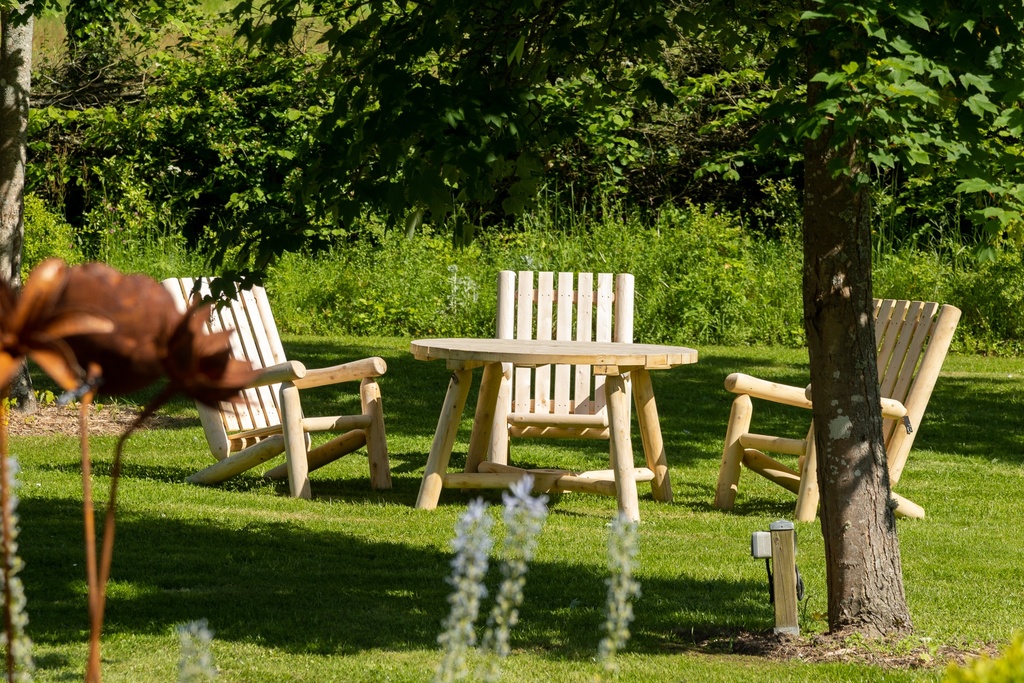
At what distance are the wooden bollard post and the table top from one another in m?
2.00

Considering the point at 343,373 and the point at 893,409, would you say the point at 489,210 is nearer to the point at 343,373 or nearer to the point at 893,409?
the point at 343,373

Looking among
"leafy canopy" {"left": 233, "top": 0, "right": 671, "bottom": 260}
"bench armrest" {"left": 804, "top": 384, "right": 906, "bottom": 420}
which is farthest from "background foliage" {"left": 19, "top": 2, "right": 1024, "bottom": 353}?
"leafy canopy" {"left": 233, "top": 0, "right": 671, "bottom": 260}

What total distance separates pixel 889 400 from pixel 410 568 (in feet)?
7.69

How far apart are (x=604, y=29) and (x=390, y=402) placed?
5.54 m

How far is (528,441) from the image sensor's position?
8.19 meters

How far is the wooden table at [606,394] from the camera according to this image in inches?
219

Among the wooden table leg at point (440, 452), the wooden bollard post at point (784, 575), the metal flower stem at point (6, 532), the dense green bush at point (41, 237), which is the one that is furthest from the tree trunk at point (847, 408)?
the dense green bush at point (41, 237)

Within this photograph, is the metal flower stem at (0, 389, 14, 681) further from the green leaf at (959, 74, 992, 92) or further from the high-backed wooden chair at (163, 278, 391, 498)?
the high-backed wooden chair at (163, 278, 391, 498)

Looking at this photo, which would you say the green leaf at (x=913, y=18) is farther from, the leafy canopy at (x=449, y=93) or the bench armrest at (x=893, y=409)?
the bench armrest at (x=893, y=409)

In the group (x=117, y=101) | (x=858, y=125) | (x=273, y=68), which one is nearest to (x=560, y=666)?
(x=858, y=125)

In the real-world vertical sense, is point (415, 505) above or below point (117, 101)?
below

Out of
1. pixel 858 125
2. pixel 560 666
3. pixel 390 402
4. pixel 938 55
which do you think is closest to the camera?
pixel 858 125

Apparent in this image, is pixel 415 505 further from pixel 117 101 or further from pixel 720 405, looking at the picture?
pixel 117 101

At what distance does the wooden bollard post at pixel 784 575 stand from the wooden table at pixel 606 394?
5.87ft
